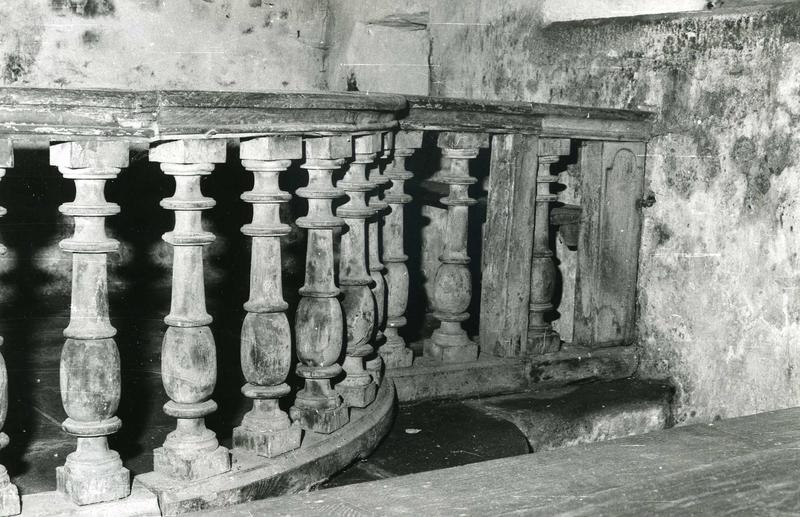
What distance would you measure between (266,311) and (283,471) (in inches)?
17.2

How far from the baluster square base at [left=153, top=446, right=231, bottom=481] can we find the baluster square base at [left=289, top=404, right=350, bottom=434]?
1.41 feet

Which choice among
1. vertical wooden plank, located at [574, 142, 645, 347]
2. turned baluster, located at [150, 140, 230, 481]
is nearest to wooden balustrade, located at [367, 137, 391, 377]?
turned baluster, located at [150, 140, 230, 481]

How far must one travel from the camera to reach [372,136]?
126 inches

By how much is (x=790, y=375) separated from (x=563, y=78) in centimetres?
179

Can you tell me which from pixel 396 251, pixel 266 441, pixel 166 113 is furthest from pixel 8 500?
pixel 396 251

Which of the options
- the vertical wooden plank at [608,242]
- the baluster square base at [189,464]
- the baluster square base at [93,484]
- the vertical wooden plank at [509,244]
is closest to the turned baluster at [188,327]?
the baluster square base at [189,464]

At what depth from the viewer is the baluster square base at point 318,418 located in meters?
3.05

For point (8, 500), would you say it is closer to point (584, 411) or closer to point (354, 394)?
point (354, 394)

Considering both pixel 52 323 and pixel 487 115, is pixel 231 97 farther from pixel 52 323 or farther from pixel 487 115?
pixel 52 323

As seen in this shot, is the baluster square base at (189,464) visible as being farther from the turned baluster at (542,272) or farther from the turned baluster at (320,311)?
the turned baluster at (542,272)

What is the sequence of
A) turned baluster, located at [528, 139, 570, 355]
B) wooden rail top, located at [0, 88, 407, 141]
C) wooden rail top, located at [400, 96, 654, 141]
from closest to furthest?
wooden rail top, located at [0, 88, 407, 141] → wooden rail top, located at [400, 96, 654, 141] → turned baluster, located at [528, 139, 570, 355]

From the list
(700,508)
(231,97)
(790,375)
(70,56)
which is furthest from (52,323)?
(700,508)

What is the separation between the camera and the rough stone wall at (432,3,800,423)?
3840 mm

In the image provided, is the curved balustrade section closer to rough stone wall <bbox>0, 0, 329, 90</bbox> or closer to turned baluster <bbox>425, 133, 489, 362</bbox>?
turned baluster <bbox>425, 133, 489, 362</bbox>
